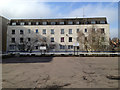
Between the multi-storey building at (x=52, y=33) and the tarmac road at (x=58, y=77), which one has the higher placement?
the multi-storey building at (x=52, y=33)

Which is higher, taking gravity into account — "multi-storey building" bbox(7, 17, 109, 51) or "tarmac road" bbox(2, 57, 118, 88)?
"multi-storey building" bbox(7, 17, 109, 51)

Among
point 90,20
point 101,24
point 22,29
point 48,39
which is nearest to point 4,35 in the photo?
point 22,29

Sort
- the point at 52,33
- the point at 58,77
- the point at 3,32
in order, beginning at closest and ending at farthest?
the point at 58,77 → the point at 52,33 → the point at 3,32

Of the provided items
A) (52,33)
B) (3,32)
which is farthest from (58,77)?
(3,32)

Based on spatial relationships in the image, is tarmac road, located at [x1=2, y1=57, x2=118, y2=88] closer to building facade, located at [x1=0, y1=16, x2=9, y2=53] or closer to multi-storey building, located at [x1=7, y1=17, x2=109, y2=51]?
multi-storey building, located at [x1=7, y1=17, x2=109, y2=51]

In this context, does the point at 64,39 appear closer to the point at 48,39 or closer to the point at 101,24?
the point at 48,39

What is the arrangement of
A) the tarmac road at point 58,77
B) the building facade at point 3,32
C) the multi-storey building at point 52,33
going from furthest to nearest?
the building facade at point 3,32 → the multi-storey building at point 52,33 → the tarmac road at point 58,77

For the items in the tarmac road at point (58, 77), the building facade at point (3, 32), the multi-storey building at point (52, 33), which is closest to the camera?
the tarmac road at point (58, 77)

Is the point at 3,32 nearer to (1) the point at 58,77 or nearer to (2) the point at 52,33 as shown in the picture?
(2) the point at 52,33

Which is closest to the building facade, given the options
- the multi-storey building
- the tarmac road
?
the multi-storey building

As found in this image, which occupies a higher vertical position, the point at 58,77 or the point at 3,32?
the point at 3,32

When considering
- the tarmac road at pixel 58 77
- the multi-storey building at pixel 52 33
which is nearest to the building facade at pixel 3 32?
the multi-storey building at pixel 52 33

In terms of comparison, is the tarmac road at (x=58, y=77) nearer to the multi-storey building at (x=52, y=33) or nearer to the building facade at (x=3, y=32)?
the multi-storey building at (x=52, y=33)

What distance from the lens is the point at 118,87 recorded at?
165 inches
